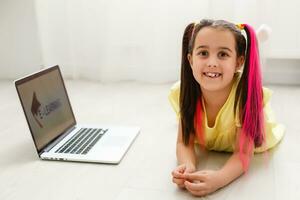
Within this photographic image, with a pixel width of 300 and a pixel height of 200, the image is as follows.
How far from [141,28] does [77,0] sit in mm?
324

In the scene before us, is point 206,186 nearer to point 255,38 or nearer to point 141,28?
point 255,38

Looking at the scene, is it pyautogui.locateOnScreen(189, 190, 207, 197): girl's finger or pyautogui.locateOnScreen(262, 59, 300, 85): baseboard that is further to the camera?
pyautogui.locateOnScreen(262, 59, 300, 85): baseboard

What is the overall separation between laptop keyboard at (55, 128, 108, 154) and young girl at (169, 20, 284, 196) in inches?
10.5

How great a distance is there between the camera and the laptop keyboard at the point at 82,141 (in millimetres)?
1005

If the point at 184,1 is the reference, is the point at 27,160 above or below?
below

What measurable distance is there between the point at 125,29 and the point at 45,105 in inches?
30.5

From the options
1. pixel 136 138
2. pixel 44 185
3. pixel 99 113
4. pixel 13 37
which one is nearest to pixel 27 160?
pixel 44 185

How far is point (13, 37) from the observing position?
6.45 feet

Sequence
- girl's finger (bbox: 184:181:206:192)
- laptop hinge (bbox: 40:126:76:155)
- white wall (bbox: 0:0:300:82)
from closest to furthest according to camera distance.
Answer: girl's finger (bbox: 184:181:206:192) → laptop hinge (bbox: 40:126:76:155) → white wall (bbox: 0:0:300:82)

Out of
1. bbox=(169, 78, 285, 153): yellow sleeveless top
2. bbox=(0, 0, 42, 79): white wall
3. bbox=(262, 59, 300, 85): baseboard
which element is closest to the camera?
bbox=(169, 78, 285, 153): yellow sleeveless top

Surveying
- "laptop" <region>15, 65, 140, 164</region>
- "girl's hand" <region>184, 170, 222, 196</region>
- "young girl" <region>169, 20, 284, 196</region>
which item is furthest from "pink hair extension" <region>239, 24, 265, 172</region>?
"laptop" <region>15, 65, 140, 164</region>

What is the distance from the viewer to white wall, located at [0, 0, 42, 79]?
6.26 feet

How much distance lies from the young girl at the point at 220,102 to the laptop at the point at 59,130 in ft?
0.69

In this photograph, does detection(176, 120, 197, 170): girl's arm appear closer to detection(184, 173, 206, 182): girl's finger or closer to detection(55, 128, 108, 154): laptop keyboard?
detection(184, 173, 206, 182): girl's finger
